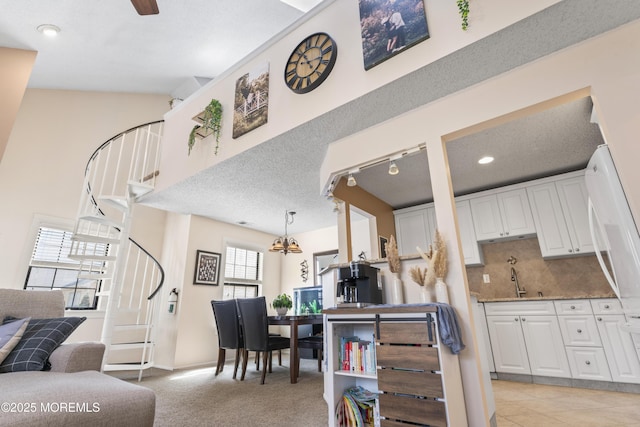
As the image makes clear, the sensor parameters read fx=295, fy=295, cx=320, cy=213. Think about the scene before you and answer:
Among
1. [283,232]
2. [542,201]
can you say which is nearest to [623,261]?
[542,201]

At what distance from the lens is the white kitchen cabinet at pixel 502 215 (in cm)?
396

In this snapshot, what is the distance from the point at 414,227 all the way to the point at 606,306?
2.35 metres

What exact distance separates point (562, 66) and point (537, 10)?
21.4 inches

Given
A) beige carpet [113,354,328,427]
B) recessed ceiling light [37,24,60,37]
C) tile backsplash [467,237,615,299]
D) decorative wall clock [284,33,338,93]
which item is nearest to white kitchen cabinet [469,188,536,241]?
tile backsplash [467,237,615,299]

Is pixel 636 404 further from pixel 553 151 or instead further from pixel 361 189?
pixel 361 189

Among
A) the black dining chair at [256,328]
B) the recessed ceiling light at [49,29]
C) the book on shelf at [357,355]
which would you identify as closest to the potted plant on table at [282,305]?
the black dining chair at [256,328]

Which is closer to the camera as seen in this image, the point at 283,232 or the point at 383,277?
the point at 383,277

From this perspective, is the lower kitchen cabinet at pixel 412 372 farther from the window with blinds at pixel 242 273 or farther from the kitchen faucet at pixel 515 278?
the window with blinds at pixel 242 273

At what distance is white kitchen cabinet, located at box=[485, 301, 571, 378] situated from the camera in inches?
132

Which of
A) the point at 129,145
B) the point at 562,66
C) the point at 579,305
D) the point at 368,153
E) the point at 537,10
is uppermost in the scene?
the point at 129,145

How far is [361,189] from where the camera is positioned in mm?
4207

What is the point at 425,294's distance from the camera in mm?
2295

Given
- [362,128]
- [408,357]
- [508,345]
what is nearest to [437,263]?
[408,357]

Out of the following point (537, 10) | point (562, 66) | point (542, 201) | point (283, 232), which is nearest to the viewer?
point (537, 10)
